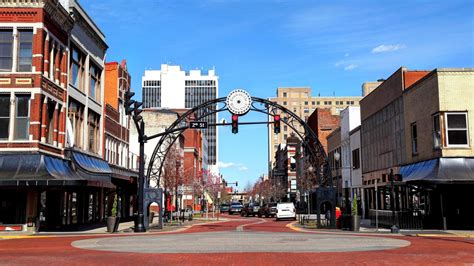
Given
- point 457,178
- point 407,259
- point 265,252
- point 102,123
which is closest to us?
point 407,259

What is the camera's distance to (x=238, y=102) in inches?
1353

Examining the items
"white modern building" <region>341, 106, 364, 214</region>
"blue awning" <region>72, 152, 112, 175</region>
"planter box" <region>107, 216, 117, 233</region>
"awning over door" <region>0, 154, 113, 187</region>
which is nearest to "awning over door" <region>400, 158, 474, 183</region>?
"planter box" <region>107, 216, 117, 233</region>

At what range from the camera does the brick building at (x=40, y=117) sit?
2855cm

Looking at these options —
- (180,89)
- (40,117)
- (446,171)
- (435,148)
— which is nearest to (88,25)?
(40,117)

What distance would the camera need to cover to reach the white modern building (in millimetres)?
50531

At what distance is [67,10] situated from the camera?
33.1 m

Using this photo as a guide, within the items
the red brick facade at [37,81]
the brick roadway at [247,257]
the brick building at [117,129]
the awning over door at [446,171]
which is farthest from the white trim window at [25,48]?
the awning over door at [446,171]

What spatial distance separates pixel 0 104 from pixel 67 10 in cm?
779

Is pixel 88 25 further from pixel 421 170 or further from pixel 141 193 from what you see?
pixel 421 170

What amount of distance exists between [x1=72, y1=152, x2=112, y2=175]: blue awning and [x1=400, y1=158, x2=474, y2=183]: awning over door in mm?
20501

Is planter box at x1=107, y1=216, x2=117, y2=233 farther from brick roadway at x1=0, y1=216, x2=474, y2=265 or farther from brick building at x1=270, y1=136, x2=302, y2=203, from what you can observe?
brick building at x1=270, y1=136, x2=302, y2=203

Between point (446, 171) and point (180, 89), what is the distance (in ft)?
545

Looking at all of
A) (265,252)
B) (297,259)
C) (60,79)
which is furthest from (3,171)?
(297,259)

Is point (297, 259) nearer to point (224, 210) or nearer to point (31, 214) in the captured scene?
point (31, 214)
